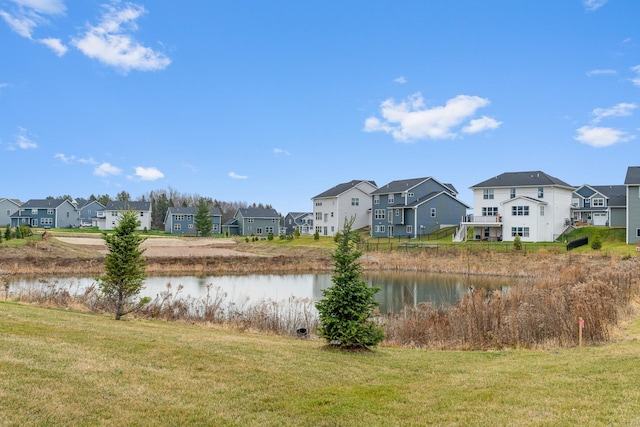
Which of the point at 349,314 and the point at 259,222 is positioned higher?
the point at 259,222

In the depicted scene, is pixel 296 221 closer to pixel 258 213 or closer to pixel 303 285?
pixel 258 213

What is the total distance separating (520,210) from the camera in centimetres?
5016

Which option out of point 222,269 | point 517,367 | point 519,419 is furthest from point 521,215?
point 519,419

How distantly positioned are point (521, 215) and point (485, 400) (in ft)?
151

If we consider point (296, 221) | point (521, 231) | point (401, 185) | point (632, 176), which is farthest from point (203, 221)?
point (632, 176)

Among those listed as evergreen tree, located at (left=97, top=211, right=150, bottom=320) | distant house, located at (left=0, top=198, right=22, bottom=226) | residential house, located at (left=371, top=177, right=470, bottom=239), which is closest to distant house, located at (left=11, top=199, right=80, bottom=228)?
distant house, located at (left=0, top=198, right=22, bottom=226)

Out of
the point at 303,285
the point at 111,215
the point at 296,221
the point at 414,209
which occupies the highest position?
the point at 111,215

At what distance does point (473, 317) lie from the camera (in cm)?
1490

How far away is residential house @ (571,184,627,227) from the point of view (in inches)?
2112

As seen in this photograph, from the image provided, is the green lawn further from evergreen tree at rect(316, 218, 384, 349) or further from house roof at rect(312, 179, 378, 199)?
house roof at rect(312, 179, 378, 199)

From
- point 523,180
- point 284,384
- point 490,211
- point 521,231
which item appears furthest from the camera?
point 490,211

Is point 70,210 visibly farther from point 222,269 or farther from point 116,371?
point 116,371

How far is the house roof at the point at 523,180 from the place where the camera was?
171ft

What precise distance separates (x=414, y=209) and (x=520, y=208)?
40.2 ft
